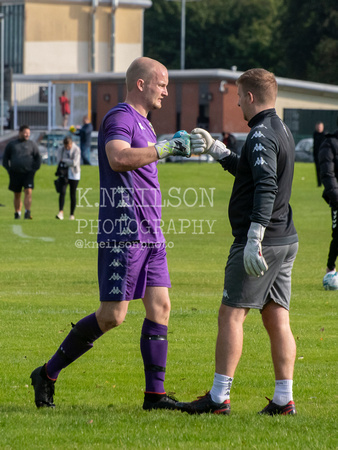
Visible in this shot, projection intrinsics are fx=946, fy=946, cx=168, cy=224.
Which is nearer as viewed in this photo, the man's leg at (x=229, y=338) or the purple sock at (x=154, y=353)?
the man's leg at (x=229, y=338)

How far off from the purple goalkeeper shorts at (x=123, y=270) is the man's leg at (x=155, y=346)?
0.12 metres

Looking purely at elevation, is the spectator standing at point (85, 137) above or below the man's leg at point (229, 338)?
below

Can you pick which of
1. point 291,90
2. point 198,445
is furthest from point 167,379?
point 291,90

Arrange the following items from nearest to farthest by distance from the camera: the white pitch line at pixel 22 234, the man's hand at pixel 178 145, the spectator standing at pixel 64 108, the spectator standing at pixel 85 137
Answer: the man's hand at pixel 178 145 < the white pitch line at pixel 22 234 < the spectator standing at pixel 85 137 < the spectator standing at pixel 64 108

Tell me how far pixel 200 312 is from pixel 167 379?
10.3 feet

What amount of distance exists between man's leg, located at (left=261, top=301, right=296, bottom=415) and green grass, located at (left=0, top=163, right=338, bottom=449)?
176mm

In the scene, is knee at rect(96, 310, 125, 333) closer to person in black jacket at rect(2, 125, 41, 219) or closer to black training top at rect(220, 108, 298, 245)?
black training top at rect(220, 108, 298, 245)

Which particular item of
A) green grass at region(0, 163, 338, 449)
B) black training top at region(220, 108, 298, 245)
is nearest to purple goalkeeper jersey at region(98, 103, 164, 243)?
black training top at region(220, 108, 298, 245)

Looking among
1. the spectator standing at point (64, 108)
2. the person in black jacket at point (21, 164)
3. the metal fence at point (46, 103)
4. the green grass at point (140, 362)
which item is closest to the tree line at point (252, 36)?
the metal fence at point (46, 103)

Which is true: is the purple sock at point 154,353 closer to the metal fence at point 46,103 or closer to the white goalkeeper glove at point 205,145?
the white goalkeeper glove at point 205,145

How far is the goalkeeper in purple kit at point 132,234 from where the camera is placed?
18.5ft

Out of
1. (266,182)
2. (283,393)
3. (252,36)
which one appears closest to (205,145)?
(266,182)

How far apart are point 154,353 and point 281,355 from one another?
796mm

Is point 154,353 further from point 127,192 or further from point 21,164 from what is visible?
point 21,164
